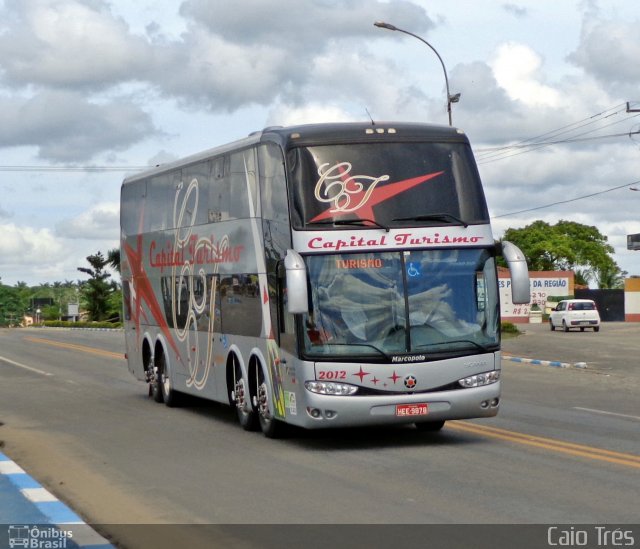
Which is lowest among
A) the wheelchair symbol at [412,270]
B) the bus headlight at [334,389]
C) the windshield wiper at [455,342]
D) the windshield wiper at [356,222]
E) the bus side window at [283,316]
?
the bus headlight at [334,389]

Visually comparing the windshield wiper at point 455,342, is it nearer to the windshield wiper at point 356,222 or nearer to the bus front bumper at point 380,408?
Answer: the bus front bumper at point 380,408

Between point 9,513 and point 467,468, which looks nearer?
point 9,513

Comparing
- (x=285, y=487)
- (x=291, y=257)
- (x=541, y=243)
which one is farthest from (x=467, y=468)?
(x=541, y=243)

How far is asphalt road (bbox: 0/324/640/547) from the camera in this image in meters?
9.96

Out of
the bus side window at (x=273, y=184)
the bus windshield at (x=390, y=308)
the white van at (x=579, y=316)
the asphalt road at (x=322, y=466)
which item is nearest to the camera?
the asphalt road at (x=322, y=466)

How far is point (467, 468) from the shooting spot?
12547 mm

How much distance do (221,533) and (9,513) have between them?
77.0 inches

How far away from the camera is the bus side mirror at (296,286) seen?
13.9m

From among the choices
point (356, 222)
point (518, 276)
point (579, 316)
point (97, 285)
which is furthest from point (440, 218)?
point (97, 285)

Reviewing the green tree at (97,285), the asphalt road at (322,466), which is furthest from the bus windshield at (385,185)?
the green tree at (97,285)

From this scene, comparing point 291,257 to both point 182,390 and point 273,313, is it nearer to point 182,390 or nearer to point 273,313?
point 273,313

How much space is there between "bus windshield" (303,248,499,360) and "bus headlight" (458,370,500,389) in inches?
12.5

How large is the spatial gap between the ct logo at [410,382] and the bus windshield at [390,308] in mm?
298

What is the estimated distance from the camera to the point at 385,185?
14.8m
